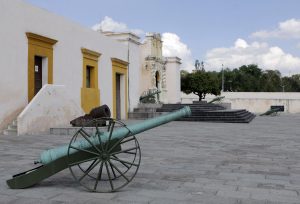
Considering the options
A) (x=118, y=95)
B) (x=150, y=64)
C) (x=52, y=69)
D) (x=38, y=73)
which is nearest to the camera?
(x=38, y=73)

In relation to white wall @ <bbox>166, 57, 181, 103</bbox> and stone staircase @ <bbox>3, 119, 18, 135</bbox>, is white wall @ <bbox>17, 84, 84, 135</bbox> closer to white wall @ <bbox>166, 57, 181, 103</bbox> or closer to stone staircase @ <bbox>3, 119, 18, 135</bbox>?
stone staircase @ <bbox>3, 119, 18, 135</bbox>

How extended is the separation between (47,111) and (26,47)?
6.76 ft

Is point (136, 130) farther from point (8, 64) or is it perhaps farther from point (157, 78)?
point (157, 78)

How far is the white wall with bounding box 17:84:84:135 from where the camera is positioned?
1165 cm

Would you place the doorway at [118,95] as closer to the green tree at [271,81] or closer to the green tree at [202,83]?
the green tree at [202,83]

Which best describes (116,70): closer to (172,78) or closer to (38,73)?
(38,73)

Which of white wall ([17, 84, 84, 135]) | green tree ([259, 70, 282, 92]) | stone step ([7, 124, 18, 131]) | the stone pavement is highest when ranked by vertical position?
green tree ([259, 70, 282, 92])

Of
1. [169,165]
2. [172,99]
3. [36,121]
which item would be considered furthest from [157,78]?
[169,165]

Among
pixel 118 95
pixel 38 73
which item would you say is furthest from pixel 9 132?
pixel 118 95

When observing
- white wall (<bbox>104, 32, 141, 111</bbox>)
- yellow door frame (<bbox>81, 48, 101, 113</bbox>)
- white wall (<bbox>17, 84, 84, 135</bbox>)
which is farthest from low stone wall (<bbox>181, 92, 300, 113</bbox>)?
white wall (<bbox>17, 84, 84, 135</bbox>)

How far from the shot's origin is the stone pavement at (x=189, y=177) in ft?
14.7

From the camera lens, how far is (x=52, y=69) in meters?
14.3

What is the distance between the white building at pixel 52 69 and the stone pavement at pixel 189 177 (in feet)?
9.08

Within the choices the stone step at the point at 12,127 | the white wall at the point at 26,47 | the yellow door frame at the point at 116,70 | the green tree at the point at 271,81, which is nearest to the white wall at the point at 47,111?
the stone step at the point at 12,127
